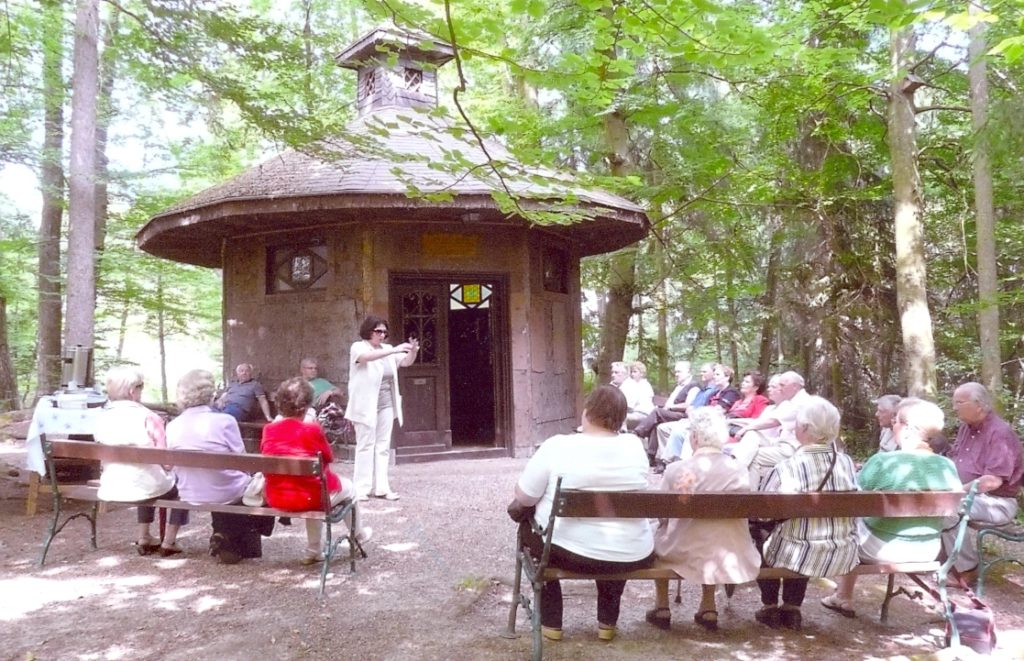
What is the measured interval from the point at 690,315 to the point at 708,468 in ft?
42.0

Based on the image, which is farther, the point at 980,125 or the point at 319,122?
the point at 980,125

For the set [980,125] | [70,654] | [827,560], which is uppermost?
[980,125]

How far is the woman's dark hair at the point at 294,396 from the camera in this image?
4.51 meters

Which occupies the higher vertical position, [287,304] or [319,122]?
[319,122]

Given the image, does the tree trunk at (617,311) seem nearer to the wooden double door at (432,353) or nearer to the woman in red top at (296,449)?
the wooden double door at (432,353)

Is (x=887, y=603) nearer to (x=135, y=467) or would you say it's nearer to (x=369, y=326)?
(x=369, y=326)

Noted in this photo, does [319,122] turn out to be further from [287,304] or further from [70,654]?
[287,304]

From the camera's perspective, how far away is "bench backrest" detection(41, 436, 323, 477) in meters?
4.23

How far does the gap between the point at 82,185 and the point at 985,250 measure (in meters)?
10.4

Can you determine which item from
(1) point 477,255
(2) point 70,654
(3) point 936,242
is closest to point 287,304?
(1) point 477,255

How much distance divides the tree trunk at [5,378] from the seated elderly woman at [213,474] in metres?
11.7

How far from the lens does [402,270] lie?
941cm

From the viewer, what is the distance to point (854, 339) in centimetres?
1178

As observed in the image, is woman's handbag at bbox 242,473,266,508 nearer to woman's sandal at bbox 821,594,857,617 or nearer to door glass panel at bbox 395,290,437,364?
woman's sandal at bbox 821,594,857,617
